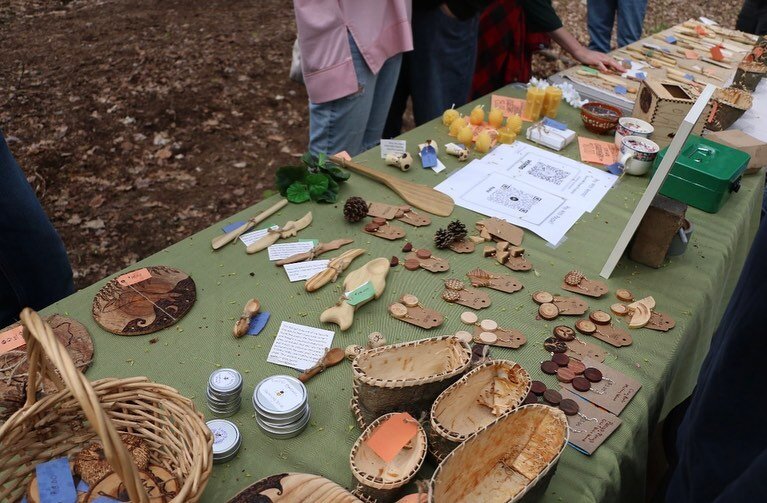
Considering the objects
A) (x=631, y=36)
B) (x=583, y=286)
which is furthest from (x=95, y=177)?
(x=631, y=36)

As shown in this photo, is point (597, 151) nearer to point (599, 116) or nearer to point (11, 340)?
point (599, 116)

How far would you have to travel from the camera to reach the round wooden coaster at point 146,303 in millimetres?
1253

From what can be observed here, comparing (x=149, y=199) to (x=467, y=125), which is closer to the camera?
(x=467, y=125)

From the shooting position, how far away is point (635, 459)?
1137mm

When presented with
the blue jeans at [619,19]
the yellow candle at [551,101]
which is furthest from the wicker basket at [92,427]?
the blue jeans at [619,19]

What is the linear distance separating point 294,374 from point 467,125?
1364mm

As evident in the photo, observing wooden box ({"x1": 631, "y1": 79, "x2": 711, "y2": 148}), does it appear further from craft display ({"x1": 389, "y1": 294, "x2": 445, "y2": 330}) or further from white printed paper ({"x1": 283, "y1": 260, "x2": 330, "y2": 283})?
white printed paper ({"x1": 283, "y1": 260, "x2": 330, "y2": 283})

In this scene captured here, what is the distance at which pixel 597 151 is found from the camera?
2.15 metres

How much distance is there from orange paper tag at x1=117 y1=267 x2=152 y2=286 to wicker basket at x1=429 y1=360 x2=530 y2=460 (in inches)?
32.2

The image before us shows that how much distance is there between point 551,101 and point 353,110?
864 millimetres

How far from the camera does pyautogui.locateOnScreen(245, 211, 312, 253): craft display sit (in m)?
1.52

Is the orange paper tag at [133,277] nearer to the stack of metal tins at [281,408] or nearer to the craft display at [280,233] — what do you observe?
the craft display at [280,233]

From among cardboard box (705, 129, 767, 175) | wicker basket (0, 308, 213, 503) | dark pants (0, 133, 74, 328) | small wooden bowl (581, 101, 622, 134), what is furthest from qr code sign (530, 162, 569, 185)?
dark pants (0, 133, 74, 328)

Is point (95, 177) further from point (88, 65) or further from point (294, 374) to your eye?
point (294, 374)
